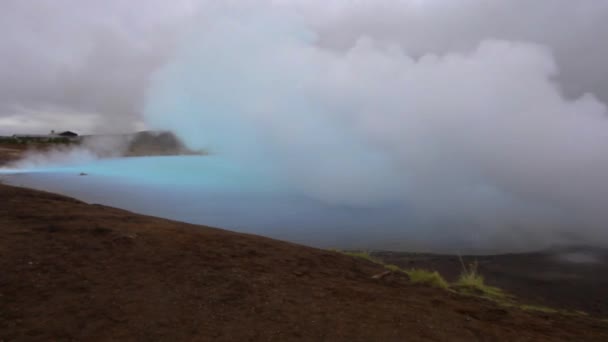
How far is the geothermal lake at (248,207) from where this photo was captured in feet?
44.3

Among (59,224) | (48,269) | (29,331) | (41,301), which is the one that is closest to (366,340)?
(29,331)

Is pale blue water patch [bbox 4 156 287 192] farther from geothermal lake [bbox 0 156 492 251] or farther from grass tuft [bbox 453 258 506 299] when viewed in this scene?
grass tuft [bbox 453 258 506 299]

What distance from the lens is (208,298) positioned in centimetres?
512

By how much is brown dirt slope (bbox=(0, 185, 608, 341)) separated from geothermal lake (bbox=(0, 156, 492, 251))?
5.60 meters

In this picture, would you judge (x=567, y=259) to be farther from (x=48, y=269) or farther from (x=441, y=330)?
(x=48, y=269)

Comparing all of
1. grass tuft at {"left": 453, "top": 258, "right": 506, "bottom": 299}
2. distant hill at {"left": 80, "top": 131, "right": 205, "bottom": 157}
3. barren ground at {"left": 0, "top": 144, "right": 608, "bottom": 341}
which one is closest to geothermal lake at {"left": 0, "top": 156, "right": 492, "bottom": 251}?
grass tuft at {"left": 453, "top": 258, "right": 506, "bottom": 299}

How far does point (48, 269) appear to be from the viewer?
222 inches

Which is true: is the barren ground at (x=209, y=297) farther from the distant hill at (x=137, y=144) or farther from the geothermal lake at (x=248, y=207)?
the distant hill at (x=137, y=144)

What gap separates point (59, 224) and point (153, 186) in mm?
13348

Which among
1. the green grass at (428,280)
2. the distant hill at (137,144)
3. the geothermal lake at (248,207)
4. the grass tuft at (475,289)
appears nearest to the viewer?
the green grass at (428,280)

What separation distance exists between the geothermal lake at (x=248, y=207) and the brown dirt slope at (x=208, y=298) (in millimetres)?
5600

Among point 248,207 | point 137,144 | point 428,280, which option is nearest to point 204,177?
point 248,207

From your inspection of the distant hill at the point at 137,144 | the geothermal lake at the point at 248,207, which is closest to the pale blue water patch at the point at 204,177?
the geothermal lake at the point at 248,207

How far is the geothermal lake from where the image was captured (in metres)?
13.5
